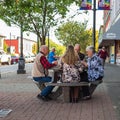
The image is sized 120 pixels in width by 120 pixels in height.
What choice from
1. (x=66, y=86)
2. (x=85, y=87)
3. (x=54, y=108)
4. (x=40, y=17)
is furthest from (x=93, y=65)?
(x=40, y=17)

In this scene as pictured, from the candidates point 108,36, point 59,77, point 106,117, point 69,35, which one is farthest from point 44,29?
point 69,35

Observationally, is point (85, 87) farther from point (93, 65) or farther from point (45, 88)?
point (45, 88)

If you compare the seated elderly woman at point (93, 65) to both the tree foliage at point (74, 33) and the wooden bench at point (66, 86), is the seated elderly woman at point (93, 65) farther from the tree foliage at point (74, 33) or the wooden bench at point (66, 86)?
the tree foliage at point (74, 33)

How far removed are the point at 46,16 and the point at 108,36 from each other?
12.8 ft

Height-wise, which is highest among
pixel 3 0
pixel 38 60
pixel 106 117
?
pixel 3 0

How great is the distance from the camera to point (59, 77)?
1312 cm

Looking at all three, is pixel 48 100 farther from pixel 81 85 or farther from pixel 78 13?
pixel 78 13

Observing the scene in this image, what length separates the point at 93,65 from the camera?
Result: 12.8m

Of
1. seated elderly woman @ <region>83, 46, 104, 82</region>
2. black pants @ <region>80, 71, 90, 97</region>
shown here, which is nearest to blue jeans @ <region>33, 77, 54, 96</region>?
black pants @ <region>80, 71, 90, 97</region>

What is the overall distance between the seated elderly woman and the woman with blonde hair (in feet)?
2.37

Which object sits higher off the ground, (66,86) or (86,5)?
(86,5)

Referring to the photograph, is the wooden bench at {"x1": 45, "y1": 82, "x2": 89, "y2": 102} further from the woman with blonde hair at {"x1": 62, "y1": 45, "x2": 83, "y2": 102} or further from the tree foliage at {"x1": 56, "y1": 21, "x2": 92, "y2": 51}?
the tree foliage at {"x1": 56, "y1": 21, "x2": 92, "y2": 51}

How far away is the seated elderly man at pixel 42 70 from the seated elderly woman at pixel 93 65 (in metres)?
1.09

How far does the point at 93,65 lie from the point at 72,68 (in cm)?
94
